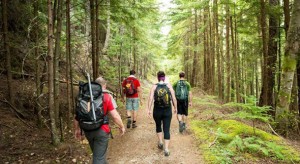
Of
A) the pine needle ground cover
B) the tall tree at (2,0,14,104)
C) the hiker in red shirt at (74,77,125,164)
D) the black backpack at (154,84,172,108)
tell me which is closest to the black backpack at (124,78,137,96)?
the black backpack at (154,84,172,108)

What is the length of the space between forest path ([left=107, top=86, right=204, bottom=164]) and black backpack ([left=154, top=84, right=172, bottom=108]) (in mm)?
1419

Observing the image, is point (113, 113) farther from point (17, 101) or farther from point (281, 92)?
point (281, 92)

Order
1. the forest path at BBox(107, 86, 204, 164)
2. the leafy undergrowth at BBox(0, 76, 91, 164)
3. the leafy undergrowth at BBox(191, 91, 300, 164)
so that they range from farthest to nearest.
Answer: the forest path at BBox(107, 86, 204, 164)
the leafy undergrowth at BBox(191, 91, 300, 164)
the leafy undergrowth at BBox(0, 76, 91, 164)

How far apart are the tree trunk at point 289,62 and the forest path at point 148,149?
129 inches

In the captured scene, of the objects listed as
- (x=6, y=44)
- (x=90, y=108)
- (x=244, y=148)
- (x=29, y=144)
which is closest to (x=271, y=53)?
(x=244, y=148)

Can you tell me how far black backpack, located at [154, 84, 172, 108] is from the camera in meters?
6.44

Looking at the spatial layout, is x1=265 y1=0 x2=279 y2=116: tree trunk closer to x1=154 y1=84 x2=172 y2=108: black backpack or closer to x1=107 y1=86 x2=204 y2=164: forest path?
x1=107 y1=86 x2=204 y2=164: forest path

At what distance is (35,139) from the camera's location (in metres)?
6.62

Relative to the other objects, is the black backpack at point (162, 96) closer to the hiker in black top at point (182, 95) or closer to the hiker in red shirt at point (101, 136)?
the hiker in black top at point (182, 95)

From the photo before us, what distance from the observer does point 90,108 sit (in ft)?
13.9

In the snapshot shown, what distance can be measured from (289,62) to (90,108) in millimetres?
6904

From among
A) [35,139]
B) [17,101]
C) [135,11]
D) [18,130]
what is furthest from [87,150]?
[135,11]

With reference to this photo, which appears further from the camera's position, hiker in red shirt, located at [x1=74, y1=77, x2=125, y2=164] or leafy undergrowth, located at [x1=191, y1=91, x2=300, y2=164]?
leafy undergrowth, located at [x1=191, y1=91, x2=300, y2=164]

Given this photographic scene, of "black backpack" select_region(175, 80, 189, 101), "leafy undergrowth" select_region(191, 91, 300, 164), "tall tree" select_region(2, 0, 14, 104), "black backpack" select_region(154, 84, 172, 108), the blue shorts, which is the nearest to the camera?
"leafy undergrowth" select_region(191, 91, 300, 164)
